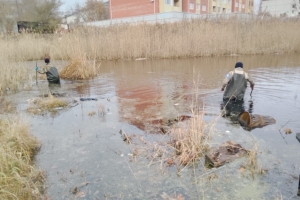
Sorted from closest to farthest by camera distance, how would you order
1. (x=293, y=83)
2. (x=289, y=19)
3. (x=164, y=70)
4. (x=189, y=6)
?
(x=293, y=83), (x=164, y=70), (x=289, y=19), (x=189, y=6)

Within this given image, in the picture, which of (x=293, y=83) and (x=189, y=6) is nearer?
(x=293, y=83)

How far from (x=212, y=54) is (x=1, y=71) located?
39.5 feet

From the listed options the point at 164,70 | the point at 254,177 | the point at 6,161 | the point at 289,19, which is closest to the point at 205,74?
the point at 164,70

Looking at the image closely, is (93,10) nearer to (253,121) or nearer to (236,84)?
(236,84)

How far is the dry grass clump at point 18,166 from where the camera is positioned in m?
3.06

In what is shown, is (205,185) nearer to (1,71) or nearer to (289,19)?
(1,71)

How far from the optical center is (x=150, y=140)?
4594mm

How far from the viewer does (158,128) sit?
510cm

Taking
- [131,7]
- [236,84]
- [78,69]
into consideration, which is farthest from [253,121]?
[131,7]

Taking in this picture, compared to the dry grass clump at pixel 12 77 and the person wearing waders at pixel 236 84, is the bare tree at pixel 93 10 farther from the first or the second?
the person wearing waders at pixel 236 84

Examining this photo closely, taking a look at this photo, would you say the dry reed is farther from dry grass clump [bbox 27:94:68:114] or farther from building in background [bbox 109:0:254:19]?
building in background [bbox 109:0:254:19]

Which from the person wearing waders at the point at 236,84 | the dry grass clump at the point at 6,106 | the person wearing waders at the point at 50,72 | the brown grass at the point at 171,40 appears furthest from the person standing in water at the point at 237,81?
the brown grass at the point at 171,40

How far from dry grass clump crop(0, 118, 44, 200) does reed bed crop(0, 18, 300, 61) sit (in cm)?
1161

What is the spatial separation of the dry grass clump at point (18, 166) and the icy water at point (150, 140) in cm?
18
